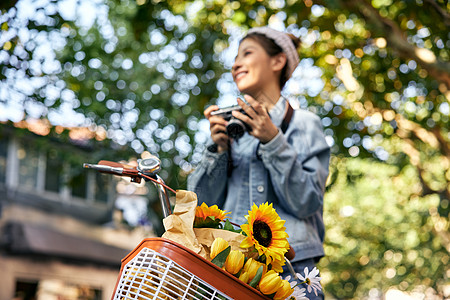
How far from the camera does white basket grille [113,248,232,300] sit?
5.06 feet

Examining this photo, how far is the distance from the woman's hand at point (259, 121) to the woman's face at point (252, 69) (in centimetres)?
43

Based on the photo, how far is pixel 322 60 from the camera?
9602mm

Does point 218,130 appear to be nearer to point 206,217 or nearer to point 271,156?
point 271,156

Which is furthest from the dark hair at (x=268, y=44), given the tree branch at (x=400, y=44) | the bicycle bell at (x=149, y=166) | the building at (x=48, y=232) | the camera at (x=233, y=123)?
→ the building at (x=48, y=232)

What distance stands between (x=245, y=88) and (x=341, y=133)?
6229 mm

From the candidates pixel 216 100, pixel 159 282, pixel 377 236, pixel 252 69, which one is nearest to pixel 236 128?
pixel 252 69

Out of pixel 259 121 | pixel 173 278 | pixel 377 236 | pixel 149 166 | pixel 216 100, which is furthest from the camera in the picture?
pixel 377 236

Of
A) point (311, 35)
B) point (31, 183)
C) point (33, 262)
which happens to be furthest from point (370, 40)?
point (31, 183)

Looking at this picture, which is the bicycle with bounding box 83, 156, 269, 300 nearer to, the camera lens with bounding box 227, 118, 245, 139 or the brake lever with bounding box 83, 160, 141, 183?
the brake lever with bounding box 83, 160, 141, 183

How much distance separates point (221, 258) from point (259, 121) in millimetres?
980

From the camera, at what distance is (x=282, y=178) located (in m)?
2.55

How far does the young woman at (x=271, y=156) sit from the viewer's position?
2.56 m

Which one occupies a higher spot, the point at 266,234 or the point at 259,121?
the point at 259,121

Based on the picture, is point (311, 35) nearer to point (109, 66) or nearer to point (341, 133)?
point (341, 133)
